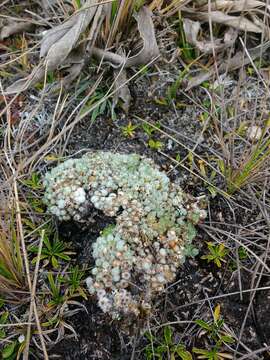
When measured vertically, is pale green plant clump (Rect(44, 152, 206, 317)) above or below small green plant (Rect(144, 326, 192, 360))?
above

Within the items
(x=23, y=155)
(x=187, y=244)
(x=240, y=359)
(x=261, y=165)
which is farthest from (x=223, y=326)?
(x=23, y=155)

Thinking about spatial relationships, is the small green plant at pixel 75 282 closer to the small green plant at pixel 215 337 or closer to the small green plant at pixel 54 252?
the small green plant at pixel 54 252

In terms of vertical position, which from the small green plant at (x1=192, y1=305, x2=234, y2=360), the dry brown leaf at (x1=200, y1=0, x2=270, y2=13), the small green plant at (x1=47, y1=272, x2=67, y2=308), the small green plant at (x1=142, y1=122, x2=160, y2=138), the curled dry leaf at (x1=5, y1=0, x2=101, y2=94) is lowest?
the small green plant at (x1=192, y1=305, x2=234, y2=360)

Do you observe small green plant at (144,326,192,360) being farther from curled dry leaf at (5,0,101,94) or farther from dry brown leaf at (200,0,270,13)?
dry brown leaf at (200,0,270,13)

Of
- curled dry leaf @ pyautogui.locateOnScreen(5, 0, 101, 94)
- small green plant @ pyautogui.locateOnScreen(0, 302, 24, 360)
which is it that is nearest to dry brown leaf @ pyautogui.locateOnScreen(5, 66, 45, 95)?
curled dry leaf @ pyautogui.locateOnScreen(5, 0, 101, 94)

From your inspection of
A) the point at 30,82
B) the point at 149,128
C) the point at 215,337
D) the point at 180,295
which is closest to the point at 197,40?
the point at 149,128

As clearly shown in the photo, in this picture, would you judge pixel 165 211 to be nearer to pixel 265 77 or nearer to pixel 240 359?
pixel 240 359

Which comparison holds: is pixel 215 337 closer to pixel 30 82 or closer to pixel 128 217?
pixel 128 217

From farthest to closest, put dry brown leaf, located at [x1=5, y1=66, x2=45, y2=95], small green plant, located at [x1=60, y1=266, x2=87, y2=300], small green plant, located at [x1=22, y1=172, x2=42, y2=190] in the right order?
dry brown leaf, located at [x1=5, y1=66, x2=45, y2=95] → small green plant, located at [x1=22, y1=172, x2=42, y2=190] → small green plant, located at [x1=60, y1=266, x2=87, y2=300]
